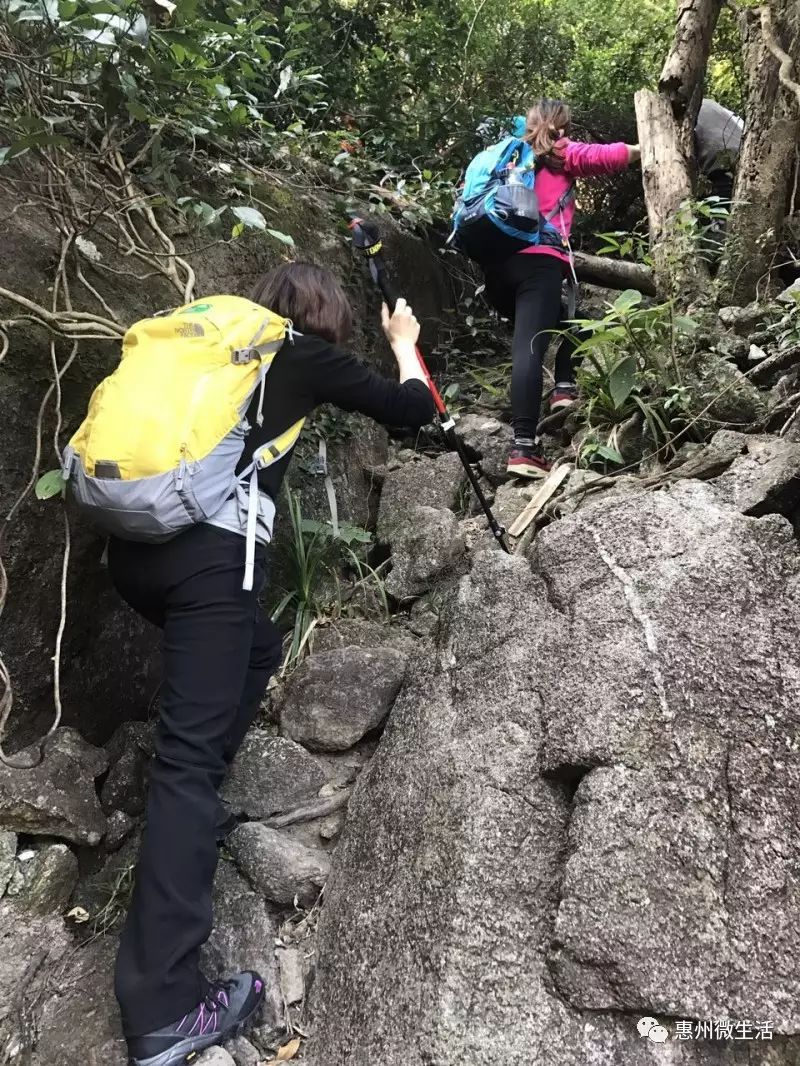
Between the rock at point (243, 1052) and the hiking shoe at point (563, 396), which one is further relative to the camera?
the hiking shoe at point (563, 396)

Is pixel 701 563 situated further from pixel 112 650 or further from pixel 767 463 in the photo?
pixel 112 650

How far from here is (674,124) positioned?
4.58 m

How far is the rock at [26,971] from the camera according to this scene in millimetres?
2020

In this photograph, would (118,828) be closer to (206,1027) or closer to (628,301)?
(206,1027)

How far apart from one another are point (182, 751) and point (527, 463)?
8.17ft

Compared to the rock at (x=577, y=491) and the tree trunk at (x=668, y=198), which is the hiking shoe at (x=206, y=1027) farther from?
the tree trunk at (x=668, y=198)

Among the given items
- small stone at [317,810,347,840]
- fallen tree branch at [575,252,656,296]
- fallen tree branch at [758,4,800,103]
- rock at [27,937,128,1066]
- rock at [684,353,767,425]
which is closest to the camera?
rock at [27,937,128,1066]

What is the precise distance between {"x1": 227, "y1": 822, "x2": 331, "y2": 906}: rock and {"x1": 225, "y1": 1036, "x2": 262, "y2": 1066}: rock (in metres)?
0.44

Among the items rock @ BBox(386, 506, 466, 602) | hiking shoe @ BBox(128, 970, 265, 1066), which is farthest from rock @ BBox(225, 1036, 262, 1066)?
rock @ BBox(386, 506, 466, 602)

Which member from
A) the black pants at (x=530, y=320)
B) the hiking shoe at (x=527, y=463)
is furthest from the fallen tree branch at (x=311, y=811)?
the black pants at (x=530, y=320)

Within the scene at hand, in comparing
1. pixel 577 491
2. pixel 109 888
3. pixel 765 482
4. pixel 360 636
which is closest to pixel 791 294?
pixel 765 482

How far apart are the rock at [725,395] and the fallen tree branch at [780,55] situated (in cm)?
170

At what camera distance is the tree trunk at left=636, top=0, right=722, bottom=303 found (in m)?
4.39

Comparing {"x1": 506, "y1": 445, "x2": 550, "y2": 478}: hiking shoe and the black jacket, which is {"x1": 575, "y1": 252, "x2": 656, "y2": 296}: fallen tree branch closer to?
{"x1": 506, "y1": 445, "x2": 550, "y2": 478}: hiking shoe
